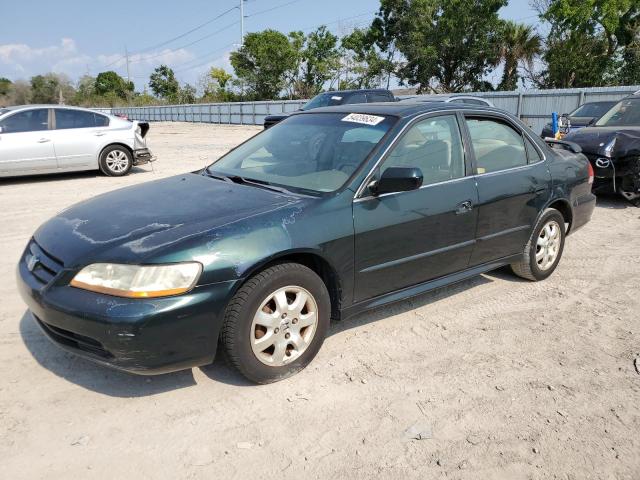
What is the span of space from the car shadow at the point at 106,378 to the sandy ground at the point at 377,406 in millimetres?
11

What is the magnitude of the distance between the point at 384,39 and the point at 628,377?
4061 cm

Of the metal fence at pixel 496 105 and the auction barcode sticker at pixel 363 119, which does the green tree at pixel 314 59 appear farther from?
the auction barcode sticker at pixel 363 119

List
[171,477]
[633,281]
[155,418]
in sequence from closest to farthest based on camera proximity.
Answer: [171,477], [155,418], [633,281]

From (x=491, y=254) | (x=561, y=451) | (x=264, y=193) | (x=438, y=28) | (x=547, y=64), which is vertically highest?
(x=438, y=28)

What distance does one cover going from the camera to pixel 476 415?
2.85 meters

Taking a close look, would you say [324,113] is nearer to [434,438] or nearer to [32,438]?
[434,438]

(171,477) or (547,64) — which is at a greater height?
(547,64)

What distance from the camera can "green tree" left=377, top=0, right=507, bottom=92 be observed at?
33156 millimetres

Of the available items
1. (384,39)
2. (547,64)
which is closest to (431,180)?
(547,64)

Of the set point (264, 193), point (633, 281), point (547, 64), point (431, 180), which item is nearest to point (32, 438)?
point (264, 193)

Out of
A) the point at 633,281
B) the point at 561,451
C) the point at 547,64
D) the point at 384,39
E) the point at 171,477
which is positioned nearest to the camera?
the point at 171,477

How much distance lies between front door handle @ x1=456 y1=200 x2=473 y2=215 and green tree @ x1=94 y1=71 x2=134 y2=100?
90.6m

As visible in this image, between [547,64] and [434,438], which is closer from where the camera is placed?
[434,438]

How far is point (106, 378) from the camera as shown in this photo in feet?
10.4
